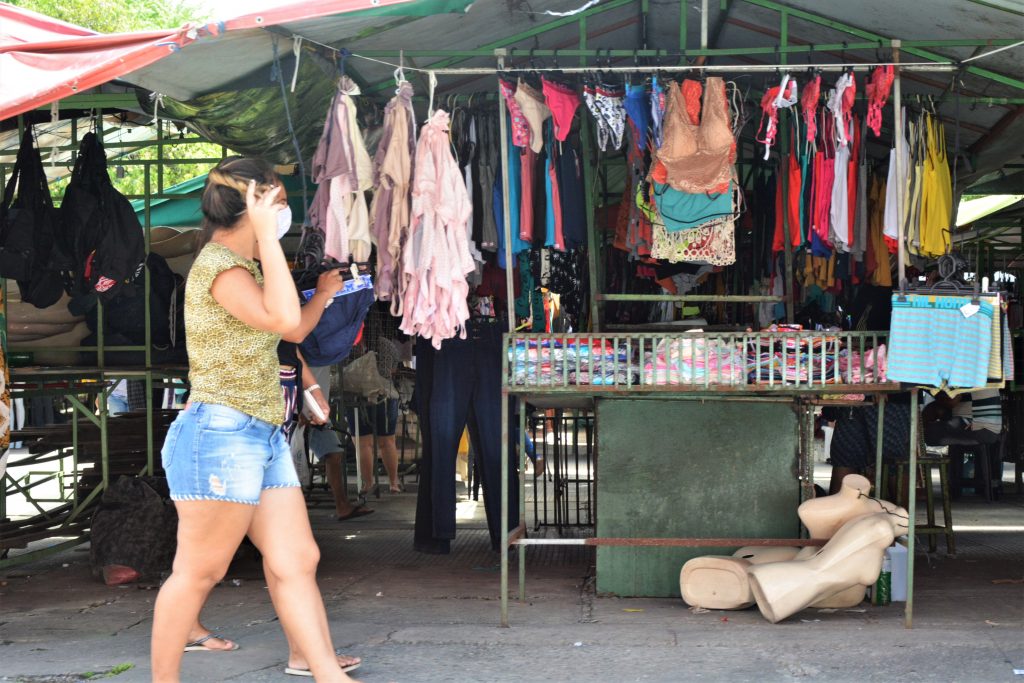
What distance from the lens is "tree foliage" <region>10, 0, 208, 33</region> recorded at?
60.3 feet

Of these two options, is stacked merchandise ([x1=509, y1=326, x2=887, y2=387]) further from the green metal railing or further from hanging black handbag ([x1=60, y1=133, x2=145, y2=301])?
hanging black handbag ([x1=60, y1=133, x2=145, y2=301])

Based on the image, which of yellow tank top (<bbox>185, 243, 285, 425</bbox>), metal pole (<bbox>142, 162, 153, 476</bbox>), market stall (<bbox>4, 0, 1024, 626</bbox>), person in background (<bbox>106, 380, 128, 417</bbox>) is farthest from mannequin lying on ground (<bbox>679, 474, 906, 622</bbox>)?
person in background (<bbox>106, 380, 128, 417</bbox>)

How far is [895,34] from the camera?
600 centimetres

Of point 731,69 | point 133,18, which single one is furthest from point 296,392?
point 133,18

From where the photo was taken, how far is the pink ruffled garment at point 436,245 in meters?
5.41

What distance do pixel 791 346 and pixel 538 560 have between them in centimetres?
266

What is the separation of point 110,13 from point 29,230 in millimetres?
13890

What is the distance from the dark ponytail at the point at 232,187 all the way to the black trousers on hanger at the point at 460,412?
2.97 m

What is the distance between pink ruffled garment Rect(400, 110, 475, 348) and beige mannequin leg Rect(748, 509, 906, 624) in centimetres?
189

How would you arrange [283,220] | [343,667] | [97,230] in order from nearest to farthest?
[283,220] → [343,667] → [97,230]

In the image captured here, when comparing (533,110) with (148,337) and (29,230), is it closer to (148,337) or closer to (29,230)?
(29,230)

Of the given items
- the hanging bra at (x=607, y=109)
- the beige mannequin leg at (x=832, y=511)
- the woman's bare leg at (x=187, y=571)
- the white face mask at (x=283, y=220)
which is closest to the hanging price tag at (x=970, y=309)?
the beige mannequin leg at (x=832, y=511)

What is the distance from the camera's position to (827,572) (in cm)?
540

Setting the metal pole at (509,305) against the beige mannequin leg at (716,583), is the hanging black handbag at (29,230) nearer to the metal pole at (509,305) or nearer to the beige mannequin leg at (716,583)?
the metal pole at (509,305)
